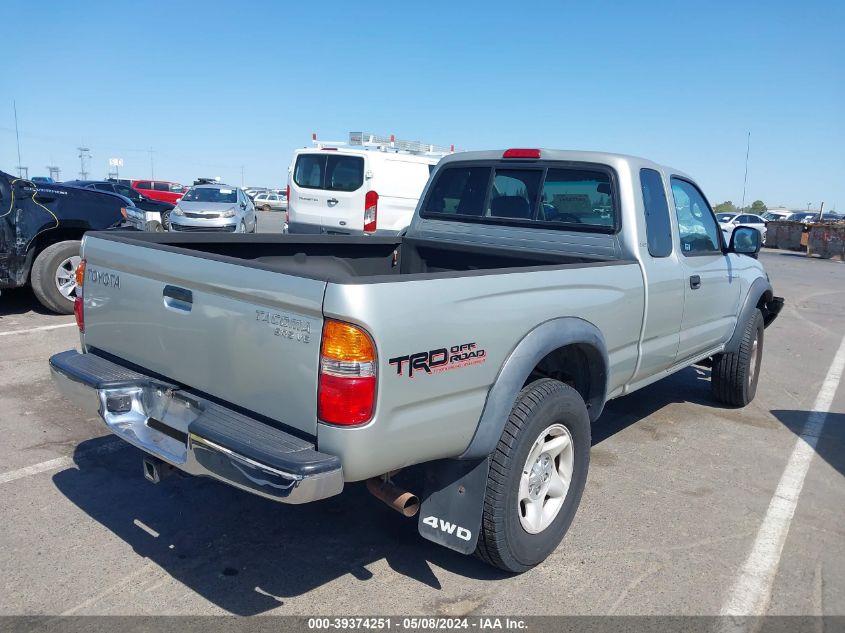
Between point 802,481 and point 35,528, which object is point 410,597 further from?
point 802,481

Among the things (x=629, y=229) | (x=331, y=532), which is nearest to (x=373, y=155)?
(x=629, y=229)

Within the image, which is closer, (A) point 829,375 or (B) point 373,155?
(A) point 829,375

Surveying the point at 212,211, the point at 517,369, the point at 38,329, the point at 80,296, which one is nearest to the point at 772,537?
the point at 517,369

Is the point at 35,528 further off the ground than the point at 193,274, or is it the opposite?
the point at 193,274

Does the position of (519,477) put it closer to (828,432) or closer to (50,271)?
(828,432)

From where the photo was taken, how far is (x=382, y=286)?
2.41 metres

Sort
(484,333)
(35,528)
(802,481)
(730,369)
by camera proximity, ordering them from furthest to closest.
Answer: (730,369) < (802,481) < (35,528) < (484,333)

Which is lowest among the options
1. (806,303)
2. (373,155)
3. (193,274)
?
(806,303)

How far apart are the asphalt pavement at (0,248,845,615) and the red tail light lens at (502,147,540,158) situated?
2.07 m

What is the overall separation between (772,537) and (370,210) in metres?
10.4

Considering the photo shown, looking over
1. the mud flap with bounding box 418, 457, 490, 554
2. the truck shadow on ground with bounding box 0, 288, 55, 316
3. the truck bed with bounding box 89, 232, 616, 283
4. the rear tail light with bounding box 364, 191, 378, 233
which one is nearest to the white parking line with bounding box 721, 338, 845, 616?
the mud flap with bounding box 418, 457, 490, 554

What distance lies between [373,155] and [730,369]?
8.86 metres

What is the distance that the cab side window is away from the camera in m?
4.73

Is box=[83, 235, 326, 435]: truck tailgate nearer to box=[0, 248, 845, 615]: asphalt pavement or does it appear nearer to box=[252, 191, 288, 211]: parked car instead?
box=[0, 248, 845, 615]: asphalt pavement
